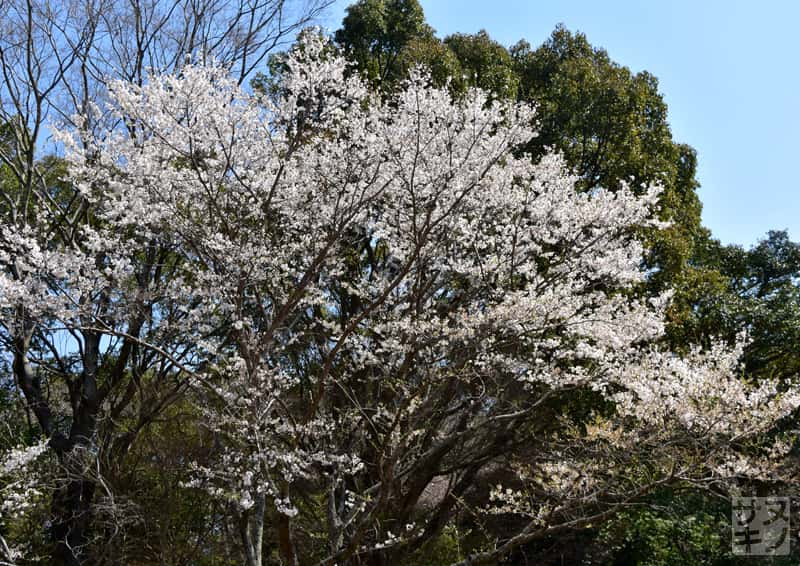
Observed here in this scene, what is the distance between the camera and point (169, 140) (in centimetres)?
621

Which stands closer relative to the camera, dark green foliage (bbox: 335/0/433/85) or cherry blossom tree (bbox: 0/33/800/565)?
cherry blossom tree (bbox: 0/33/800/565)

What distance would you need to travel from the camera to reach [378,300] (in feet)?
17.5

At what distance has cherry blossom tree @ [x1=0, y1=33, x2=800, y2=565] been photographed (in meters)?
5.68

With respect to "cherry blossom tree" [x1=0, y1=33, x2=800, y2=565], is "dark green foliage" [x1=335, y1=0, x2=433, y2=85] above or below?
above

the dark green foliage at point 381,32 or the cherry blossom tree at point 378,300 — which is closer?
the cherry blossom tree at point 378,300

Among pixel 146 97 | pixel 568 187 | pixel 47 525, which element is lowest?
pixel 47 525

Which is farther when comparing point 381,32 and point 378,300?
point 381,32

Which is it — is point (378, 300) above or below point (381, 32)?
below

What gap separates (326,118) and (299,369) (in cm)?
371

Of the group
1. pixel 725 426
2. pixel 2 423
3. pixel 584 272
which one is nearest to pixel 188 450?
pixel 2 423

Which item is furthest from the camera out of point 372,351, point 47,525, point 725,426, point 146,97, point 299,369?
point 299,369

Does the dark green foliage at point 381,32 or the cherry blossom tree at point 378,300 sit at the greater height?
the dark green foliage at point 381,32

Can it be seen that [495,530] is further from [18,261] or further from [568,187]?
[18,261]

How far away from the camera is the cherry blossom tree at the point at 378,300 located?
224 inches
